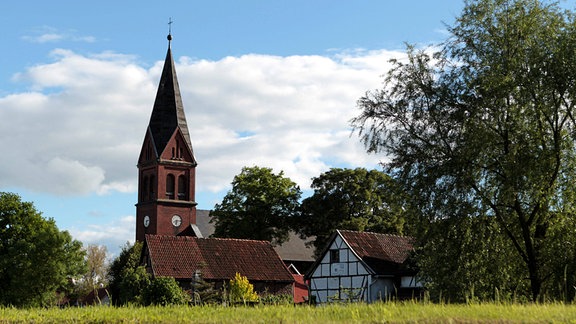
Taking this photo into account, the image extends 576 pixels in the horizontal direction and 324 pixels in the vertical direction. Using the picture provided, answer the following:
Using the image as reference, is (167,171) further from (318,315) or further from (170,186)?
(318,315)

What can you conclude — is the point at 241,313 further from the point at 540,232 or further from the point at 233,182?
the point at 233,182

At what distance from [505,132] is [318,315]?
17.5 meters

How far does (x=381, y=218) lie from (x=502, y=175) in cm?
3530

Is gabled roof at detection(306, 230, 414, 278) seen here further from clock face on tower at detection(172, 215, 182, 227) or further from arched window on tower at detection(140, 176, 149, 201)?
arched window on tower at detection(140, 176, 149, 201)

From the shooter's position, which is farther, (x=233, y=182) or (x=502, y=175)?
(x=233, y=182)

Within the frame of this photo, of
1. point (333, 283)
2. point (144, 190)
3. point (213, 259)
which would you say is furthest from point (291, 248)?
point (213, 259)

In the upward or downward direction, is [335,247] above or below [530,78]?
below

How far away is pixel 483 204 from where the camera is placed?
2730cm

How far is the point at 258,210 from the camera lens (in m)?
65.8

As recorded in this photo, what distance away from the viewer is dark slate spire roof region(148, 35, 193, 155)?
88.1 meters

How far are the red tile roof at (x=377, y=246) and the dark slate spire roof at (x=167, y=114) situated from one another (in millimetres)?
42159

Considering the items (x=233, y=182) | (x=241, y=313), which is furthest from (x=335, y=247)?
(x=241, y=313)

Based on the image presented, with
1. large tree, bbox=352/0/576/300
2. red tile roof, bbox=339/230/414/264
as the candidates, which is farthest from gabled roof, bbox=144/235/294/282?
large tree, bbox=352/0/576/300

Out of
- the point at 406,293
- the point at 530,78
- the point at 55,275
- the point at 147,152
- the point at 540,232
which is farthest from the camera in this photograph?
the point at 147,152
